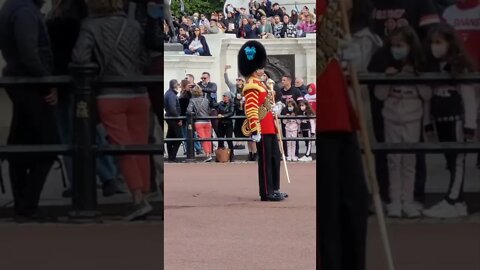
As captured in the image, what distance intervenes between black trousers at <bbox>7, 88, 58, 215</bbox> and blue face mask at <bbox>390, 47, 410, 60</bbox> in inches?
38.5

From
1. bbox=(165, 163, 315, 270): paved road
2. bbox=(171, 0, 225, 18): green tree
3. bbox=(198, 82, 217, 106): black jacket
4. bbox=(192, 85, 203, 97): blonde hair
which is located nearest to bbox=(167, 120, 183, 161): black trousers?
bbox=(192, 85, 203, 97): blonde hair

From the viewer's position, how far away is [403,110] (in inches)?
122

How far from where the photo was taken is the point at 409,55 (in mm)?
3082

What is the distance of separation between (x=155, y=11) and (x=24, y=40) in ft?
1.24

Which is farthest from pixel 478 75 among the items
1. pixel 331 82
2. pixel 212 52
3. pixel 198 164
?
pixel 212 52

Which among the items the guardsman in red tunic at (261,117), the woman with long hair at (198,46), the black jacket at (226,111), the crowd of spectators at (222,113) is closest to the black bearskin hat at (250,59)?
the guardsman in red tunic at (261,117)

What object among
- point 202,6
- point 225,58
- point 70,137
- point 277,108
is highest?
point 202,6

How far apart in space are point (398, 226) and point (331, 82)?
458 mm

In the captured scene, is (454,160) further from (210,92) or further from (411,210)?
(210,92)

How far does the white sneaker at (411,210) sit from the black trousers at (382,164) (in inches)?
1.4

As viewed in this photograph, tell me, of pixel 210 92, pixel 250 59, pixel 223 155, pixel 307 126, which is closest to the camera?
pixel 250 59

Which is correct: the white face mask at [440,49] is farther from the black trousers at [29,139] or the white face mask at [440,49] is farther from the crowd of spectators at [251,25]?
the crowd of spectators at [251,25]

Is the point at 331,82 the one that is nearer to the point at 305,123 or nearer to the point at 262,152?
the point at 262,152

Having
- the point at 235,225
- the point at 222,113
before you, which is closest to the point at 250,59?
the point at 235,225
